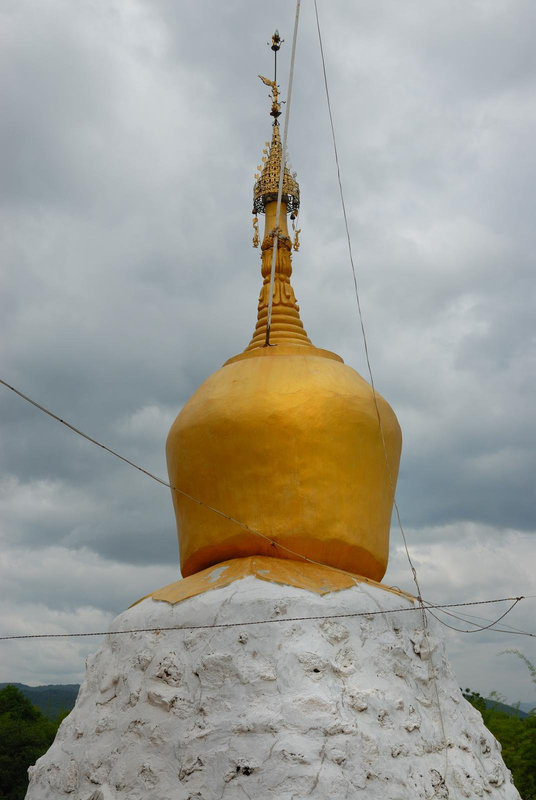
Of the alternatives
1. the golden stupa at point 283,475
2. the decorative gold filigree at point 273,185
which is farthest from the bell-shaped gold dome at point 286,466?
the decorative gold filigree at point 273,185

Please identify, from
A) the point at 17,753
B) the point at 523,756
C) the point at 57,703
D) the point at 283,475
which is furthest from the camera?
the point at 57,703

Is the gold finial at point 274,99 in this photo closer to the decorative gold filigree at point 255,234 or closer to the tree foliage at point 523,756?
the decorative gold filigree at point 255,234

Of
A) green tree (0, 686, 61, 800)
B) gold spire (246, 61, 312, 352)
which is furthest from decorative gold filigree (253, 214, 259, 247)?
green tree (0, 686, 61, 800)

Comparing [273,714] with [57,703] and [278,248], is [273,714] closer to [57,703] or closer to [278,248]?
[278,248]

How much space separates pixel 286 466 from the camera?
29.8 feet

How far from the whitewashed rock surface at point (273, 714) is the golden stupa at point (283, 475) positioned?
622 millimetres

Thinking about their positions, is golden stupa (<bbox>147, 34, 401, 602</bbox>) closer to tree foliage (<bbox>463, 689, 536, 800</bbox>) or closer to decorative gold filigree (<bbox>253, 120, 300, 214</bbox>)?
decorative gold filigree (<bbox>253, 120, 300, 214</bbox>)

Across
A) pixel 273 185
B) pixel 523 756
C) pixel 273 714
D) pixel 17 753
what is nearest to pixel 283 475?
pixel 273 714

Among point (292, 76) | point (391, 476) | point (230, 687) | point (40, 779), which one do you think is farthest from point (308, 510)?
point (292, 76)

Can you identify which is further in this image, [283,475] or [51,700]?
[51,700]

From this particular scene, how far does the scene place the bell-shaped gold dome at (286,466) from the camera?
29.4 feet

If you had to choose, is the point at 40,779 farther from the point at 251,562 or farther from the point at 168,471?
the point at 168,471

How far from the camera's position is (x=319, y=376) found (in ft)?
31.5

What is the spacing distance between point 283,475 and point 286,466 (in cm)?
11
